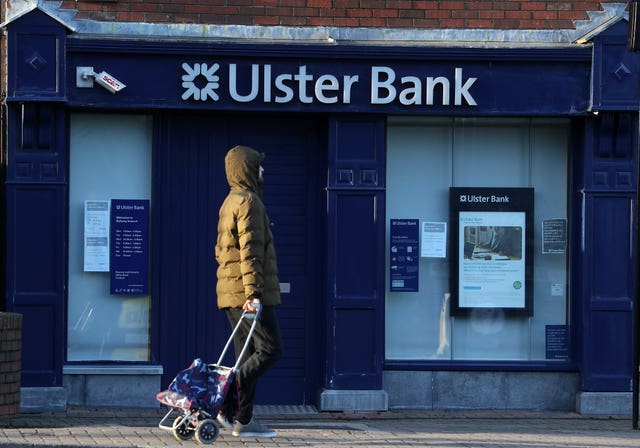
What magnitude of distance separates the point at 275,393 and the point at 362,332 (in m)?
0.97

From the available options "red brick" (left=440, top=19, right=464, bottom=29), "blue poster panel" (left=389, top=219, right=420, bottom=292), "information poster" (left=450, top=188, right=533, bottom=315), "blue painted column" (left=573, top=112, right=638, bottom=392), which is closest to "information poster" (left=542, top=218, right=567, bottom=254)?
"information poster" (left=450, top=188, right=533, bottom=315)

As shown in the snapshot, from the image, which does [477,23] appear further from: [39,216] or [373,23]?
[39,216]

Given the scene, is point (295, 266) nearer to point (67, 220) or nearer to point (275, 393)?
point (275, 393)

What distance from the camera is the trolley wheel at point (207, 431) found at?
28.0ft

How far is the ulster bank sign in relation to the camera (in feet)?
35.1

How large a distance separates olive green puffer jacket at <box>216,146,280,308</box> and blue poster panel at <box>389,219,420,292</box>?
242cm

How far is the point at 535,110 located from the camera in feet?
36.0

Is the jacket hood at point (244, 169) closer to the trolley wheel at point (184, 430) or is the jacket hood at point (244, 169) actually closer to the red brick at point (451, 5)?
the trolley wheel at point (184, 430)

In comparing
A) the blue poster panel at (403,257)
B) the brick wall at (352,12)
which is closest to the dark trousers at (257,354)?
the blue poster panel at (403,257)

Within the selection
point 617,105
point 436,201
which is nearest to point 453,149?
point 436,201

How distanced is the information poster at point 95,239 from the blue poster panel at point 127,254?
53 mm

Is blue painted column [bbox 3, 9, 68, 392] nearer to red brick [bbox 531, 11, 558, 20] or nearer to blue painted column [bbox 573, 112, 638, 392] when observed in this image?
red brick [bbox 531, 11, 558, 20]

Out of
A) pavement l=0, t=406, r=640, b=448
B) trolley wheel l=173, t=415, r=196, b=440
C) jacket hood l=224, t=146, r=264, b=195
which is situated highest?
jacket hood l=224, t=146, r=264, b=195

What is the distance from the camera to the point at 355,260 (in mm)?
10906
